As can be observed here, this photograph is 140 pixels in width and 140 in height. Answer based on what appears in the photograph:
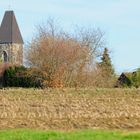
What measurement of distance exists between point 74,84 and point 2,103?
20192 millimetres

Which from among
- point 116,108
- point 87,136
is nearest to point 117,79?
point 116,108

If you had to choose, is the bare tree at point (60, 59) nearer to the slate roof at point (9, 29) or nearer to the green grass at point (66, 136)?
the green grass at point (66, 136)

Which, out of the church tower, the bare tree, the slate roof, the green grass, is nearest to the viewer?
the green grass

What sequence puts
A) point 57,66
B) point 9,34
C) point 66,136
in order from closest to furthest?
point 66,136
point 57,66
point 9,34

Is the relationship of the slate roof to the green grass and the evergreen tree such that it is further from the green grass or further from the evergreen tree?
the green grass

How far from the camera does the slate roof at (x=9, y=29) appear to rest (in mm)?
99812

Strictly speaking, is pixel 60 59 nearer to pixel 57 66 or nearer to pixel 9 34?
pixel 57 66

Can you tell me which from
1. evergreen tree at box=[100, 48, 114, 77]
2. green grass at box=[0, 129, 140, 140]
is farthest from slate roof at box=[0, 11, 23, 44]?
green grass at box=[0, 129, 140, 140]

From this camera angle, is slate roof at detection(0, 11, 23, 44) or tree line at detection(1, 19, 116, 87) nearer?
tree line at detection(1, 19, 116, 87)

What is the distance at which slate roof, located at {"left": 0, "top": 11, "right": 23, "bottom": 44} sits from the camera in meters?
99.8

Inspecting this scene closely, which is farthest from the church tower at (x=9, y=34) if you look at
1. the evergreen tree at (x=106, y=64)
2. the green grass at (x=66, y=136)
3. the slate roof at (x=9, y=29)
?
the green grass at (x=66, y=136)

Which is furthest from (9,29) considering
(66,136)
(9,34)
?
(66,136)

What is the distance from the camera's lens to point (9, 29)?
329ft

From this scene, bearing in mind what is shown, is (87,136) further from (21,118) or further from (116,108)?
(116,108)
